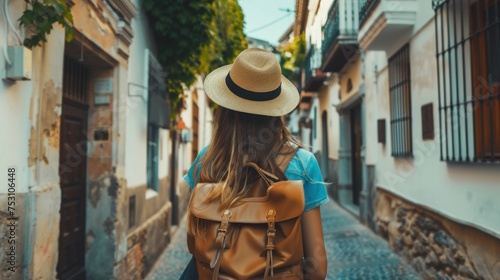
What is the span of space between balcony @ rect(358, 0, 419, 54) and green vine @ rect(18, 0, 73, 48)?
151 inches

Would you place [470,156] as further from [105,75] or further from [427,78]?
[105,75]

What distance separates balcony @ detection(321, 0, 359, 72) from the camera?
7227 mm

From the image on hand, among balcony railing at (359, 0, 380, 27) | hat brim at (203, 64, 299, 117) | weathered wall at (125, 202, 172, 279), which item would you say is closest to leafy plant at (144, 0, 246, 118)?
weathered wall at (125, 202, 172, 279)

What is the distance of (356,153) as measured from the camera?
938 cm

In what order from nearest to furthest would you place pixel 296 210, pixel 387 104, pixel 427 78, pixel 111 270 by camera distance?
pixel 296 210 → pixel 111 270 → pixel 427 78 → pixel 387 104

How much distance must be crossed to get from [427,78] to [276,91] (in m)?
3.34

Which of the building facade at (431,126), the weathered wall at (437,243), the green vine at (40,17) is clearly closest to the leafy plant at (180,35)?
the building facade at (431,126)

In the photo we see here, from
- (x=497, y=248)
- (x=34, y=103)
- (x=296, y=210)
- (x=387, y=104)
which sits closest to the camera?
(x=296, y=210)

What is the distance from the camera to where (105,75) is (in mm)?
4070

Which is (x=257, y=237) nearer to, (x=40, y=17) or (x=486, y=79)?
(x=40, y=17)

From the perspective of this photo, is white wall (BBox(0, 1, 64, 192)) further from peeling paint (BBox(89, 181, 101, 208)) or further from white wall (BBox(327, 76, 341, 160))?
white wall (BBox(327, 76, 341, 160))

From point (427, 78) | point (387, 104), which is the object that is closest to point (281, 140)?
point (427, 78)

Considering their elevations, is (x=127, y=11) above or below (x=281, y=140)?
above

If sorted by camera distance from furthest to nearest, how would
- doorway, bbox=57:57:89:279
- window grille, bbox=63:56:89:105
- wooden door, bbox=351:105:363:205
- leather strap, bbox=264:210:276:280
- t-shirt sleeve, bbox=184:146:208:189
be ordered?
wooden door, bbox=351:105:363:205, window grille, bbox=63:56:89:105, doorway, bbox=57:57:89:279, t-shirt sleeve, bbox=184:146:208:189, leather strap, bbox=264:210:276:280
